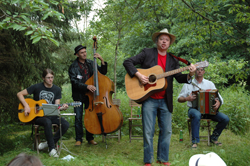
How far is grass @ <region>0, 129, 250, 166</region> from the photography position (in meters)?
3.51

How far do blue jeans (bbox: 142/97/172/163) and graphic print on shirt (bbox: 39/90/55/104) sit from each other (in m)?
2.00

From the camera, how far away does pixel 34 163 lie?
1093mm

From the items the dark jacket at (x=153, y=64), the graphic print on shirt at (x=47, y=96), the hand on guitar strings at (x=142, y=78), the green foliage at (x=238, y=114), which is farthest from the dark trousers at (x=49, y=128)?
the green foliage at (x=238, y=114)

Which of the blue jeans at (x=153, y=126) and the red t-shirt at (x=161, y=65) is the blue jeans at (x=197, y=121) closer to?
the blue jeans at (x=153, y=126)

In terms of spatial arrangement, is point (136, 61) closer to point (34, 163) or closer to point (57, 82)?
point (34, 163)

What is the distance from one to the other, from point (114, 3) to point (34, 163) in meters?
5.74

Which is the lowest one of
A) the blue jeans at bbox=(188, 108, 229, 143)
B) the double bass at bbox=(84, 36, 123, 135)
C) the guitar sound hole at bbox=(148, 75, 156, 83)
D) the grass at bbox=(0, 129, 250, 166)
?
the grass at bbox=(0, 129, 250, 166)

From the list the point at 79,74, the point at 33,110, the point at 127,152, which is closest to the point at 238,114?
the point at 127,152

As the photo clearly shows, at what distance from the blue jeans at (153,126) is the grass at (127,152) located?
209 mm

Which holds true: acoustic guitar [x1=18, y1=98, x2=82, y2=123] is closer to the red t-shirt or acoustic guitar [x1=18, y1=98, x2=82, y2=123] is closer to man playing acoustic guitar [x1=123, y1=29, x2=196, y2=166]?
man playing acoustic guitar [x1=123, y1=29, x2=196, y2=166]

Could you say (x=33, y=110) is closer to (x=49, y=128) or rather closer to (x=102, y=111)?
(x=49, y=128)

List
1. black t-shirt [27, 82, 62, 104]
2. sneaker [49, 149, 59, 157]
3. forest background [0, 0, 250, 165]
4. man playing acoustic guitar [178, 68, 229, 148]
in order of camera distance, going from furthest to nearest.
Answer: forest background [0, 0, 250, 165]
man playing acoustic guitar [178, 68, 229, 148]
black t-shirt [27, 82, 62, 104]
sneaker [49, 149, 59, 157]

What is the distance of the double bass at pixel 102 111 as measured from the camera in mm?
4324

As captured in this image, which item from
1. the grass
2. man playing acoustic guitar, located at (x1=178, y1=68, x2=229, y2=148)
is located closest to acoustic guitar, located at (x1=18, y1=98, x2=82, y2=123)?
the grass
